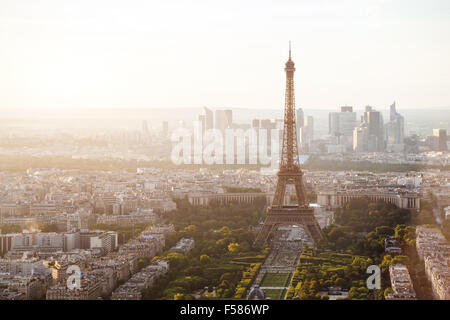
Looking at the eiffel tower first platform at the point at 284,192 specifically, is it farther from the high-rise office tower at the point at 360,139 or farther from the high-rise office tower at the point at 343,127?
the high-rise office tower at the point at 360,139

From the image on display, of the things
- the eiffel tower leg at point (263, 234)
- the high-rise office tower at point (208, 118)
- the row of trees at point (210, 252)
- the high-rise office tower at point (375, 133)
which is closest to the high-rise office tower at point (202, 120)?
the high-rise office tower at point (208, 118)

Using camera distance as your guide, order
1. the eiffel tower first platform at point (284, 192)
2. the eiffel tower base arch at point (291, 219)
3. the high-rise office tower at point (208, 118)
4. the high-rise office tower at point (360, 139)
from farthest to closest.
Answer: the high-rise office tower at point (360, 139)
the high-rise office tower at point (208, 118)
the eiffel tower base arch at point (291, 219)
the eiffel tower first platform at point (284, 192)

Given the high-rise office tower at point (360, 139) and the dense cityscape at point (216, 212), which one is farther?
the high-rise office tower at point (360, 139)

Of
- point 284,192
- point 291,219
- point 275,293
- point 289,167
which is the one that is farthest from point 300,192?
point 275,293

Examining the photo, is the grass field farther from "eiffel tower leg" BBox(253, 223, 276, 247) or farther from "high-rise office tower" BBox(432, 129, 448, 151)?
"high-rise office tower" BBox(432, 129, 448, 151)

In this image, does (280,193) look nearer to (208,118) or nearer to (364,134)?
(208,118)

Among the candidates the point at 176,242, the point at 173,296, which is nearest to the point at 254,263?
the point at 176,242
